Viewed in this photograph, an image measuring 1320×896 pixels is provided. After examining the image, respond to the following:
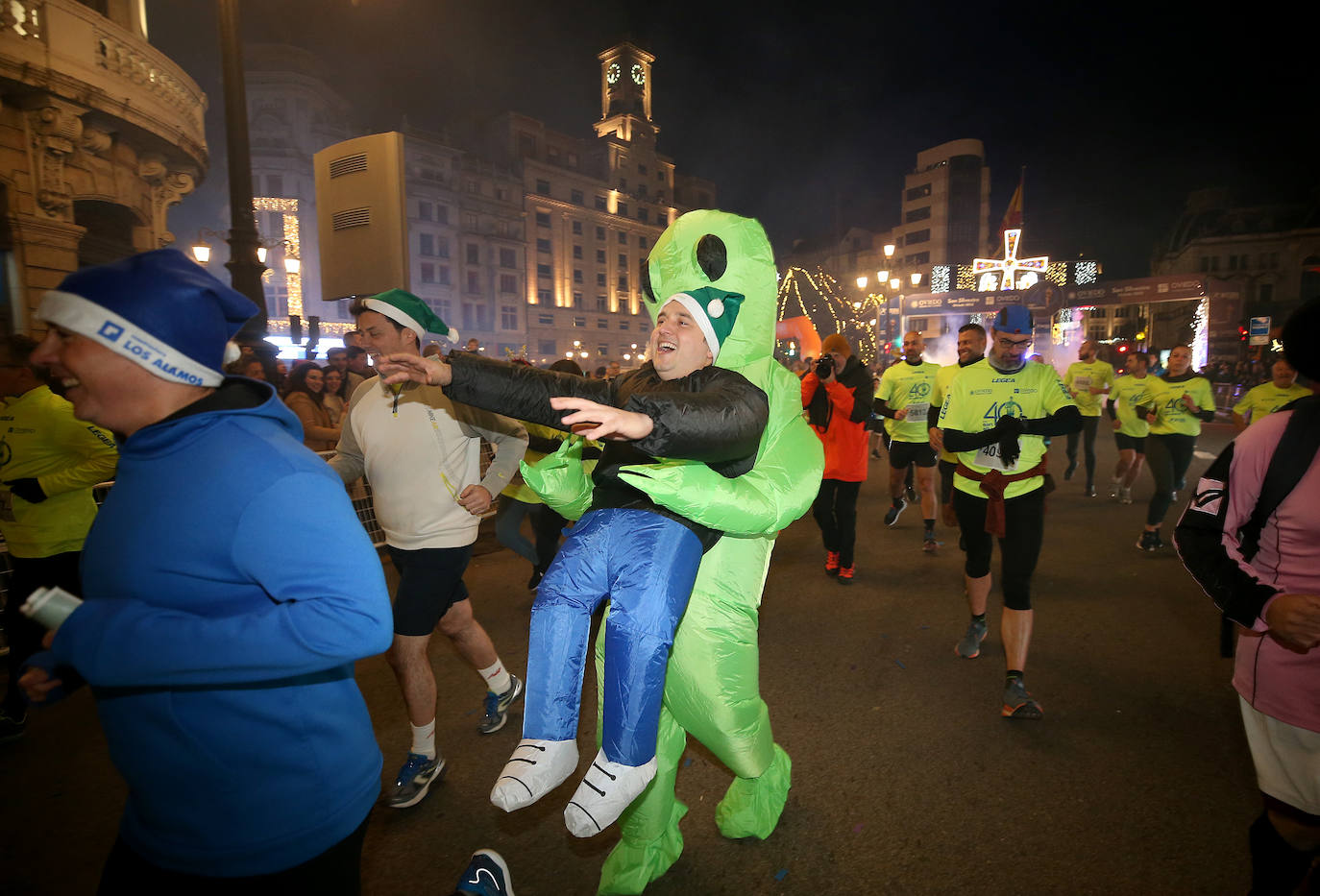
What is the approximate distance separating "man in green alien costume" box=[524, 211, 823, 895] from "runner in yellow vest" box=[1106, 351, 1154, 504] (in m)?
7.83

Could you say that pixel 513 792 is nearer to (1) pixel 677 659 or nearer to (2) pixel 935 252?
(1) pixel 677 659

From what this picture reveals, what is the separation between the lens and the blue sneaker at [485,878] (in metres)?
1.91

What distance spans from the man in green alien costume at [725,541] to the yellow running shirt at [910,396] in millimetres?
5646

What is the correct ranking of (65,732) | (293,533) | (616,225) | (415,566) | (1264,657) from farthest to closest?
(616,225) → (65,732) → (415,566) → (1264,657) → (293,533)

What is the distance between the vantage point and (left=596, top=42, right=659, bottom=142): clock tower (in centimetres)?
6328

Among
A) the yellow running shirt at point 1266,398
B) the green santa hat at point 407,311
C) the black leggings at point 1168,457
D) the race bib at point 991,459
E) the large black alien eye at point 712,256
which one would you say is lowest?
the black leggings at point 1168,457

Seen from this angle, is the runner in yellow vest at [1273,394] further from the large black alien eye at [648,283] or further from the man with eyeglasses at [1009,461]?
the large black alien eye at [648,283]

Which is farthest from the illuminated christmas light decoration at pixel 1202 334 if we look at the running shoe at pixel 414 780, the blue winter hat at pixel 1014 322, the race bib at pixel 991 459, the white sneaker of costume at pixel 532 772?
the white sneaker of costume at pixel 532 772

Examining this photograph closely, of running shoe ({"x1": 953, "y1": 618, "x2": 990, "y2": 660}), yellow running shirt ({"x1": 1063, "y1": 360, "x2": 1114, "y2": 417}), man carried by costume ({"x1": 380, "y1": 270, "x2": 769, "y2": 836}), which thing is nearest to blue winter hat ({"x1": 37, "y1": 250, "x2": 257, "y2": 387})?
man carried by costume ({"x1": 380, "y1": 270, "x2": 769, "y2": 836})

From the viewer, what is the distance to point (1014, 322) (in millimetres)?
3971

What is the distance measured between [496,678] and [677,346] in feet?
8.31

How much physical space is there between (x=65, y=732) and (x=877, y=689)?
499 centimetres

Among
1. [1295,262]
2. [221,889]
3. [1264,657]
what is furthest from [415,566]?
[1295,262]

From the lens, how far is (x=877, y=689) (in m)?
4.05
